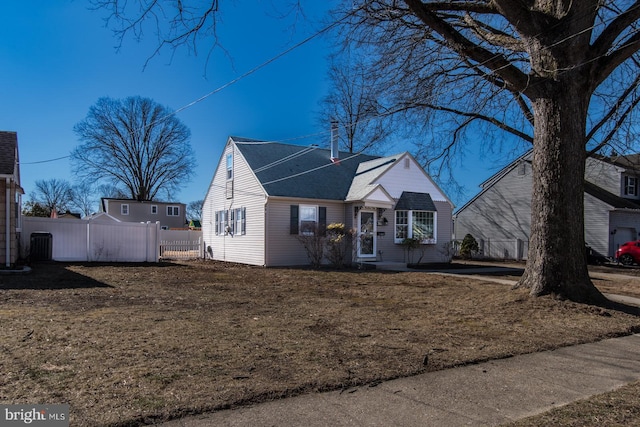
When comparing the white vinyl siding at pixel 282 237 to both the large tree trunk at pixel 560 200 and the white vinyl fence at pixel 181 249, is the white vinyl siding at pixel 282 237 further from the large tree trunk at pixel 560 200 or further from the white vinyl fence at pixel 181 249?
the large tree trunk at pixel 560 200

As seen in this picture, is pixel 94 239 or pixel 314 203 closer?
pixel 94 239

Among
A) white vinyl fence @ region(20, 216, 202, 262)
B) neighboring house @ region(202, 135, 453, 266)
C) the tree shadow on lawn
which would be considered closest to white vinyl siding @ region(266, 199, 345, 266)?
neighboring house @ region(202, 135, 453, 266)

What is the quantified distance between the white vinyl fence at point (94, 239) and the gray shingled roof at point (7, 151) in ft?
10.8

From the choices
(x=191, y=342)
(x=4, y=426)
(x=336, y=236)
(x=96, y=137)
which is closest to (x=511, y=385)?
(x=191, y=342)

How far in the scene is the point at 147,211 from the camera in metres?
45.4

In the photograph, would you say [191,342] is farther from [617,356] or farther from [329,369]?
[617,356]

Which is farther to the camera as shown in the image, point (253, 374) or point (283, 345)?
point (283, 345)

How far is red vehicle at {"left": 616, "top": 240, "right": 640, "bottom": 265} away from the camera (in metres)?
22.7

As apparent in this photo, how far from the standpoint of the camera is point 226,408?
3.46 m

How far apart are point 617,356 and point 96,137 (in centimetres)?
4654

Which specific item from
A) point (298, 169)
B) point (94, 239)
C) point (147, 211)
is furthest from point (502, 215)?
point (147, 211)

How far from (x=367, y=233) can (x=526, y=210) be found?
15350mm

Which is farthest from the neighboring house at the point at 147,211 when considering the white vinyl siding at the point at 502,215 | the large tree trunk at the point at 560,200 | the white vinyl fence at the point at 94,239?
the large tree trunk at the point at 560,200

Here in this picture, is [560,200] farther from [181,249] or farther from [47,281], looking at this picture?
[181,249]
